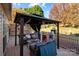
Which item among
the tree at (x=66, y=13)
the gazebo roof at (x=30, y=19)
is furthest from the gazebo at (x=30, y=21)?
the tree at (x=66, y=13)

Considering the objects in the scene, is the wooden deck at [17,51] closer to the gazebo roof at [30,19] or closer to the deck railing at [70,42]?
the deck railing at [70,42]

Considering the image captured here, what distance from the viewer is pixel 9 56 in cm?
1398

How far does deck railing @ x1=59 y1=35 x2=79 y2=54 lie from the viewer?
13930 mm

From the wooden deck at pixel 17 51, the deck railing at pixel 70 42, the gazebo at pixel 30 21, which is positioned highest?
the gazebo at pixel 30 21

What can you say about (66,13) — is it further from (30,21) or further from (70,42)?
(30,21)

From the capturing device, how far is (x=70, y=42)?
45.7 feet

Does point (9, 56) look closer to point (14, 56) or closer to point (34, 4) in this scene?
point (14, 56)

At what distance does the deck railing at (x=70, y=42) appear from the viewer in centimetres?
1393

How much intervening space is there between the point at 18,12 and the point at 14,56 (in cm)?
80

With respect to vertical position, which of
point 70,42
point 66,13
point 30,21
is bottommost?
point 70,42

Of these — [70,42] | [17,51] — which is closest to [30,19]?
[17,51]

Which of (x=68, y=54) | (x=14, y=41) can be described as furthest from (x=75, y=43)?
(x=14, y=41)

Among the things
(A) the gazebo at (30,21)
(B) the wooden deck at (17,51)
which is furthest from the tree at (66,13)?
(B) the wooden deck at (17,51)

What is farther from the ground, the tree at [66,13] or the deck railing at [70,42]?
the tree at [66,13]
